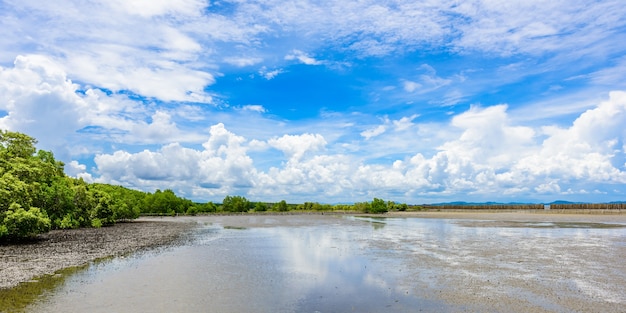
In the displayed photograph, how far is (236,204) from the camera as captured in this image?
192 m

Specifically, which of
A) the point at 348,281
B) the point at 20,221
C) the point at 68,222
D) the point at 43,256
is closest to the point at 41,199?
the point at 68,222

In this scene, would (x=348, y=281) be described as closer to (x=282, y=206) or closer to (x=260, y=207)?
(x=260, y=207)

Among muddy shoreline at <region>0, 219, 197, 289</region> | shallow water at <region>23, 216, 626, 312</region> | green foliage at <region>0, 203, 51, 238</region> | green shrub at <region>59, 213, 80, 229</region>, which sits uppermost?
green foliage at <region>0, 203, 51, 238</region>

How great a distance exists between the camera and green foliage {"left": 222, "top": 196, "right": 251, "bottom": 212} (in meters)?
191

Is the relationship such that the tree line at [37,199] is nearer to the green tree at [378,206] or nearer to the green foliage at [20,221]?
the green foliage at [20,221]

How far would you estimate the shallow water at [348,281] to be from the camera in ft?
50.2

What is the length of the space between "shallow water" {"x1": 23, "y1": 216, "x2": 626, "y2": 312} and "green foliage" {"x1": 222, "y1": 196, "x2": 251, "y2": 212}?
16163 cm

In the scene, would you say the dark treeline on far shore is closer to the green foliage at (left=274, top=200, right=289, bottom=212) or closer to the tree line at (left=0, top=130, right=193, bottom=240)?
the tree line at (left=0, top=130, right=193, bottom=240)

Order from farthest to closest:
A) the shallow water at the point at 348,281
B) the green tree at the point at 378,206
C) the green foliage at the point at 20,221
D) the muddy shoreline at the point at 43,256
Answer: the green tree at the point at 378,206 → the green foliage at the point at 20,221 → the muddy shoreline at the point at 43,256 → the shallow water at the point at 348,281

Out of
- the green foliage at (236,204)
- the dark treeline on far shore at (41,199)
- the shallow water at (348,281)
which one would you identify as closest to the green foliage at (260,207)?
the green foliage at (236,204)

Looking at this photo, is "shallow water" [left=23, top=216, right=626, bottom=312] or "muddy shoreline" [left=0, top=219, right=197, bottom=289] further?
"muddy shoreline" [left=0, top=219, right=197, bottom=289]

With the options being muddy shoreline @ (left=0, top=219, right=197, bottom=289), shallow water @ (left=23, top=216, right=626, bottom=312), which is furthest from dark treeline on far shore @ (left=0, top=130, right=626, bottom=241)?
shallow water @ (left=23, top=216, right=626, bottom=312)

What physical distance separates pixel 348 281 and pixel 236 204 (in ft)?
583

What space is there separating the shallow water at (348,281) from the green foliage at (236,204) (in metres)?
162
